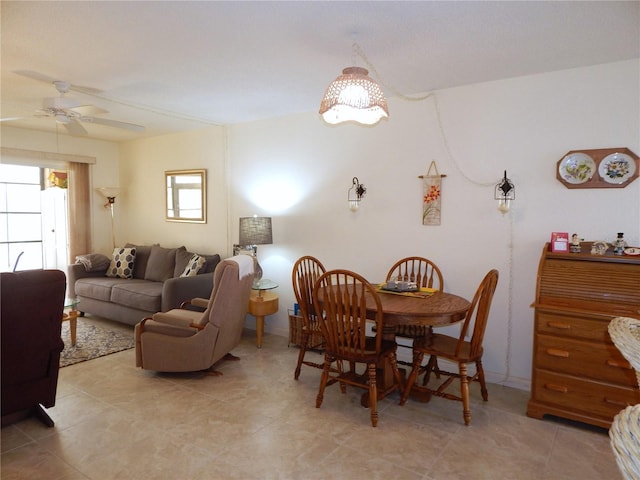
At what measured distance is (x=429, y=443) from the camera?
239 centimetres

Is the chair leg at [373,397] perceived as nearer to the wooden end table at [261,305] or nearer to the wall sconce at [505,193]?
the wall sconce at [505,193]

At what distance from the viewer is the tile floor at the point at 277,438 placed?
2.13m

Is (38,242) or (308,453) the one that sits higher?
(38,242)

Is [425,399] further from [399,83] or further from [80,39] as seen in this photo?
[80,39]

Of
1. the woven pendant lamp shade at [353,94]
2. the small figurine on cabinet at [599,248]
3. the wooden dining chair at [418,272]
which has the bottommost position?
the wooden dining chair at [418,272]

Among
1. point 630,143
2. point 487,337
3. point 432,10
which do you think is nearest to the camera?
point 432,10

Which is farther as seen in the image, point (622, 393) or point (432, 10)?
point (622, 393)

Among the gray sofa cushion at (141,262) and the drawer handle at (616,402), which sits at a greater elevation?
the gray sofa cushion at (141,262)

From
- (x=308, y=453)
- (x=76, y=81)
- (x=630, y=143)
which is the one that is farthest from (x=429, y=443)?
(x=76, y=81)

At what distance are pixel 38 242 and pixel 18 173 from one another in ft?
3.16

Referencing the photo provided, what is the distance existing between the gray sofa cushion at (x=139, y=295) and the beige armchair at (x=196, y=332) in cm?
102

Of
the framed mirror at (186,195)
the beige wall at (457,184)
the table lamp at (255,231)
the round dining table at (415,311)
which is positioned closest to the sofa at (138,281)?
the framed mirror at (186,195)

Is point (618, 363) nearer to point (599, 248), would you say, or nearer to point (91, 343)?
point (599, 248)

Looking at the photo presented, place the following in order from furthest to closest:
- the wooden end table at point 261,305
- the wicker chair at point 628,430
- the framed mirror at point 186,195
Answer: the framed mirror at point 186,195, the wooden end table at point 261,305, the wicker chair at point 628,430
